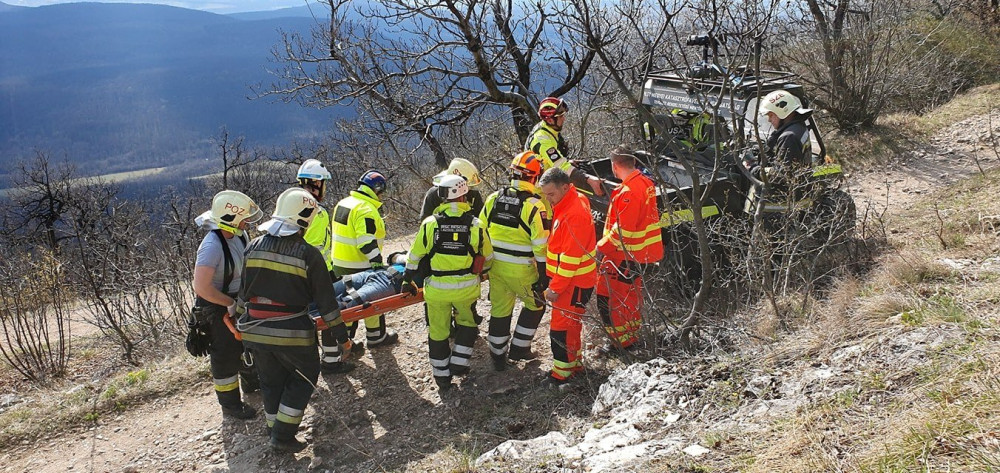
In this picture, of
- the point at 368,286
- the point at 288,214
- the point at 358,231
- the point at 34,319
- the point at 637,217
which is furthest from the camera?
the point at 34,319

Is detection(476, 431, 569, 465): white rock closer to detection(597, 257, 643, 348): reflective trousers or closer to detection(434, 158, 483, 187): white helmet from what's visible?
detection(597, 257, 643, 348): reflective trousers

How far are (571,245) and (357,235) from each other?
6.05 ft

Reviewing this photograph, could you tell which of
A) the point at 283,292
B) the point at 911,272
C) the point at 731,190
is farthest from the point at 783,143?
the point at 283,292

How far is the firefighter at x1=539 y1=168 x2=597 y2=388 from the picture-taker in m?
4.75

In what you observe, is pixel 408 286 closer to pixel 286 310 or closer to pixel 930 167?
pixel 286 310

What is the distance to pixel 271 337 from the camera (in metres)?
4.34

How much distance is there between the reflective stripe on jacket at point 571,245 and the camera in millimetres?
4734

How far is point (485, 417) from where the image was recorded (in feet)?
15.6

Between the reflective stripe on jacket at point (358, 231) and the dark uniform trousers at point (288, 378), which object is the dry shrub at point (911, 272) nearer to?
the reflective stripe on jacket at point (358, 231)

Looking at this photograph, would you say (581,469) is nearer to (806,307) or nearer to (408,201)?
(806,307)

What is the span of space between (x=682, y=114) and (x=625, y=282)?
2.71 meters

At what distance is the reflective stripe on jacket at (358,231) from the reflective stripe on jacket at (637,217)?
74.9 inches

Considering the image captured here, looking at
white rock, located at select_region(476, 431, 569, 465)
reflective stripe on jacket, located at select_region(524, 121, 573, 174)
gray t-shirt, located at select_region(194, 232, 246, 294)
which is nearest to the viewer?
white rock, located at select_region(476, 431, 569, 465)

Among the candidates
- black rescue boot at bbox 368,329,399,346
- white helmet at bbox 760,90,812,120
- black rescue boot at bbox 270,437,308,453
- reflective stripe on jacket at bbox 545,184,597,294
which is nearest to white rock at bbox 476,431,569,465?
reflective stripe on jacket at bbox 545,184,597,294
